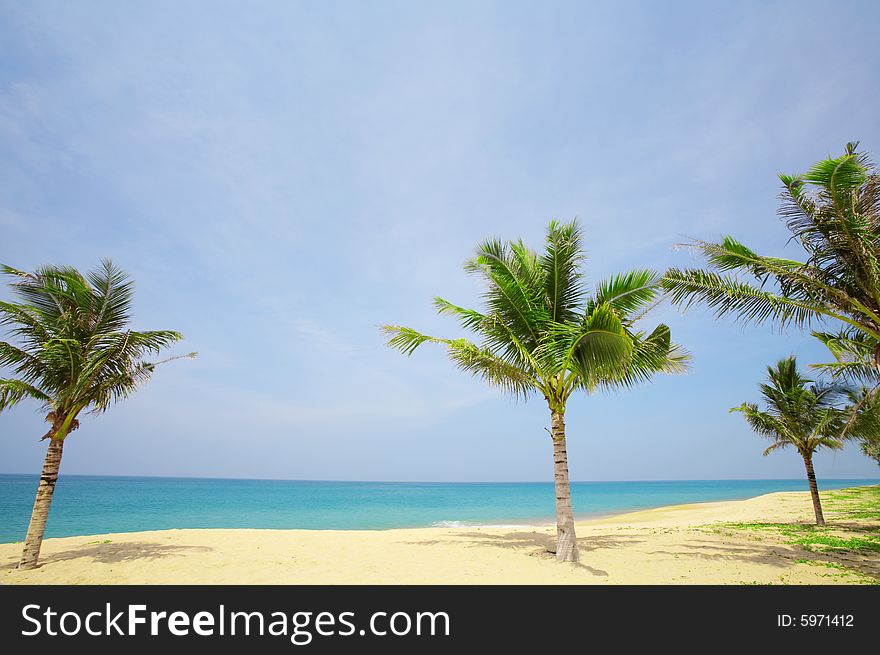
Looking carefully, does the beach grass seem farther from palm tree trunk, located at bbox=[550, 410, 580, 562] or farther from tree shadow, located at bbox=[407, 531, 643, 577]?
palm tree trunk, located at bbox=[550, 410, 580, 562]

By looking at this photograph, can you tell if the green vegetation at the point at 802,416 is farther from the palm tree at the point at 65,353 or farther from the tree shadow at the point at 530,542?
the palm tree at the point at 65,353

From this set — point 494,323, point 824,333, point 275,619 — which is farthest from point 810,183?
point 275,619

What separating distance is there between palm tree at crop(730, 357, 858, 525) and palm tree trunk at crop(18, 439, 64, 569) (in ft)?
73.0

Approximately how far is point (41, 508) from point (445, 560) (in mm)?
8266

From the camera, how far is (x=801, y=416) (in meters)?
16.4

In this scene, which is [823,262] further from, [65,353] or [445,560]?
[65,353]

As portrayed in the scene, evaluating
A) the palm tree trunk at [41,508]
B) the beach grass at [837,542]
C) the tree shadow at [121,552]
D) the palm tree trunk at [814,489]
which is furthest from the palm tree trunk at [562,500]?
the palm tree trunk at [814,489]

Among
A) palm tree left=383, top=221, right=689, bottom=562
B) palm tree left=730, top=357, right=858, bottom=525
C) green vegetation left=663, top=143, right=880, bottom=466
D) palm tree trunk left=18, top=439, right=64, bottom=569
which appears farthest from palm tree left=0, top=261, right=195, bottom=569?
palm tree left=730, top=357, right=858, bottom=525

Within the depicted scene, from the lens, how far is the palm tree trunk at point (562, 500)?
28.6ft

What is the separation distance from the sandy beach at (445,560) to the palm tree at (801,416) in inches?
166

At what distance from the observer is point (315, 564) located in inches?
350

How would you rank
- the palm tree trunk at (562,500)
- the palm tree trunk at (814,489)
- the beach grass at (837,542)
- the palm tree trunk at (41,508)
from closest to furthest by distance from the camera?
the beach grass at (837,542) → the palm tree trunk at (41,508) → the palm tree trunk at (562,500) → the palm tree trunk at (814,489)

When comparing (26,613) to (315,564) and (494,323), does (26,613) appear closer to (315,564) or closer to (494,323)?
(315,564)

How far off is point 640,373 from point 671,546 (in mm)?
4340
